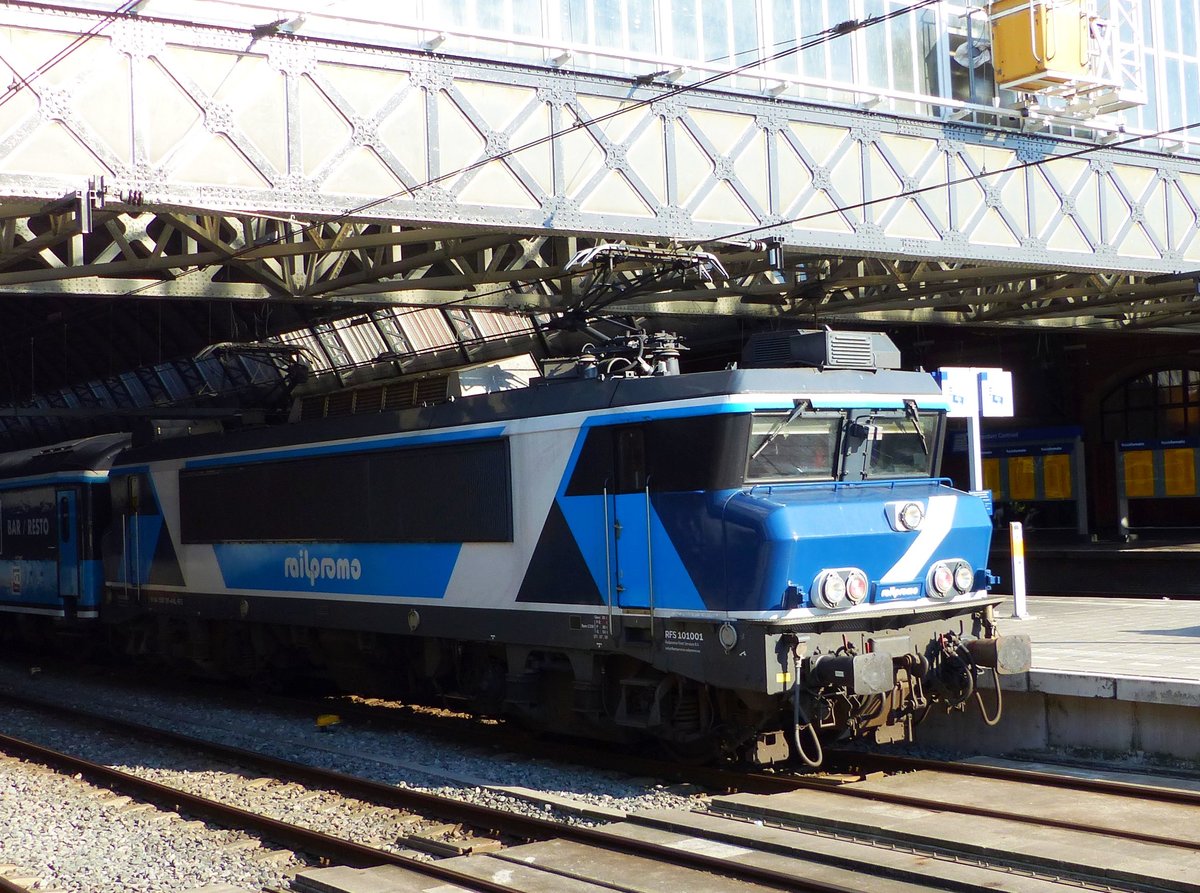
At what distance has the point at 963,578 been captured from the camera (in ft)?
36.0

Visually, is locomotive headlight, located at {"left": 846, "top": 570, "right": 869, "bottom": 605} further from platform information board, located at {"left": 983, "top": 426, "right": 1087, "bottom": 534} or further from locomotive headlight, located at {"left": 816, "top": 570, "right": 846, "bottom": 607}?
platform information board, located at {"left": 983, "top": 426, "right": 1087, "bottom": 534}

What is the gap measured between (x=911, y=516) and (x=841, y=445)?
80cm

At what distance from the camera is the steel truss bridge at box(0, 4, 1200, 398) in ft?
40.7

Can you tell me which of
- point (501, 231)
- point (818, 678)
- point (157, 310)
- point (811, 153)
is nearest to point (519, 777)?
point (818, 678)

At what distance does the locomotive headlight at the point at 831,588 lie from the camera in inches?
396

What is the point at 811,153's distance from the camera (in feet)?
55.0

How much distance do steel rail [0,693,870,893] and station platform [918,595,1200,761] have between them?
14.0ft

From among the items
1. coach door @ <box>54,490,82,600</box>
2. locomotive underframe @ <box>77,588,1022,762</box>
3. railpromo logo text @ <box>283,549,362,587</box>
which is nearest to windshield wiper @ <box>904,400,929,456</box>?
locomotive underframe @ <box>77,588,1022,762</box>

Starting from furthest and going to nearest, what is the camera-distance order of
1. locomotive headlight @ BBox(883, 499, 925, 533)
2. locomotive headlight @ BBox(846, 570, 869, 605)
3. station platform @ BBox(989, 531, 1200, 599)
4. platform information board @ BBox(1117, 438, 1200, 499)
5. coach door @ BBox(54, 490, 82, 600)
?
platform information board @ BBox(1117, 438, 1200, 499), station platform @ BBox(989, 531, 1200, 599), coach door @ BBox(54, 490, 82, 600), locomotive headlight @ BBox(883, 499, 925, 533), locomotive headlight @ BBox(846, 570, 869, 605)

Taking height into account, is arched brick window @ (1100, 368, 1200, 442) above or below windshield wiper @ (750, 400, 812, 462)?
above

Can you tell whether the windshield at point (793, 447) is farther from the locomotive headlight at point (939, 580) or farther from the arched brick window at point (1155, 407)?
the arched brick window at point (1155, 407)

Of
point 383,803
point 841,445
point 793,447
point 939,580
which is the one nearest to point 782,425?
point 793,447

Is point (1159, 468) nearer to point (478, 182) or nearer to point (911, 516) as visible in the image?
point (478, 182)

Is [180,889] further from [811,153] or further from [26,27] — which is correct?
[811,153]
